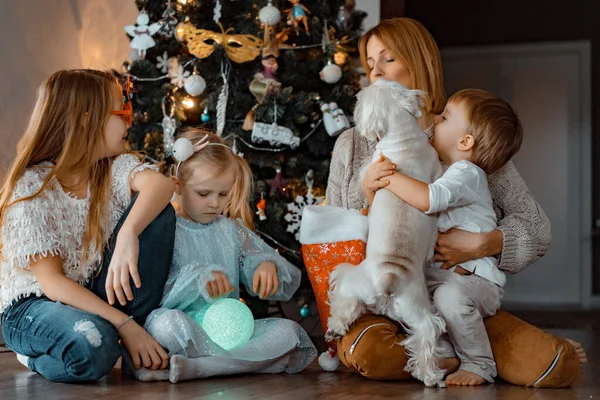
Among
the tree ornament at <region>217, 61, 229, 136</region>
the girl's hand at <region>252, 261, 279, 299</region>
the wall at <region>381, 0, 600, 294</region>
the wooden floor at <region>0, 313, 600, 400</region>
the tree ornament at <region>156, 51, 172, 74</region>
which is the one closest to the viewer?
the wooden floor at <region>0, 313, 600, 400</region>

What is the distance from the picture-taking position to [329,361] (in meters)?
2.15

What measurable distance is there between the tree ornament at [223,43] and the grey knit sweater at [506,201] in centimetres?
74

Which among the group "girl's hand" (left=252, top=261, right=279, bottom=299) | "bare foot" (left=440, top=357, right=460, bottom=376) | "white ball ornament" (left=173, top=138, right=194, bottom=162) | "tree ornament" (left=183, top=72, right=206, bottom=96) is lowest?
"bare foot" (left=440, top=357, right=460, bottom=376)

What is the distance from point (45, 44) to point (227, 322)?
5.70ft

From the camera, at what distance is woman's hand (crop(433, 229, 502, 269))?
203cm

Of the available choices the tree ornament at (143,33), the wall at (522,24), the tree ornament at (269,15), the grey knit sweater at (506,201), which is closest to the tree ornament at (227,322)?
the grey knit sweater at (506,201)

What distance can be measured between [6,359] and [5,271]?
544 mm

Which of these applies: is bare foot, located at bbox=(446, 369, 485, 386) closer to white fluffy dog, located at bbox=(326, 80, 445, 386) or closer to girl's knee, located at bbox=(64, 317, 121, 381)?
white fluffy dog, located at bbox=(326, 80, 445, 386)

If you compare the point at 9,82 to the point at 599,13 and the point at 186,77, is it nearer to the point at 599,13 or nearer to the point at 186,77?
the point at 186,77

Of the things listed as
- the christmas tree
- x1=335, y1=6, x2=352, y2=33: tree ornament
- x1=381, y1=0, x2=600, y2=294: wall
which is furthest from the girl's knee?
x1=381, y1=0, x2=600, y2=294: wall

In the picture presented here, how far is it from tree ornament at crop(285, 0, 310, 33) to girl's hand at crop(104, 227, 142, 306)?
1.34m

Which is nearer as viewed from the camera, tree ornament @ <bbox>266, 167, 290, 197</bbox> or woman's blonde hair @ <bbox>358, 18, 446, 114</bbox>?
woman's blonde hair @ <bbox>358, 18, 446, 114</bbox>

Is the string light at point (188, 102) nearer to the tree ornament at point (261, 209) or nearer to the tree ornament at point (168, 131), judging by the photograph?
the tree ornament at point (168, 131)

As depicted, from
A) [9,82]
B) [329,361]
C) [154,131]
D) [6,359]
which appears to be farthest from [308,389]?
[9,82]
